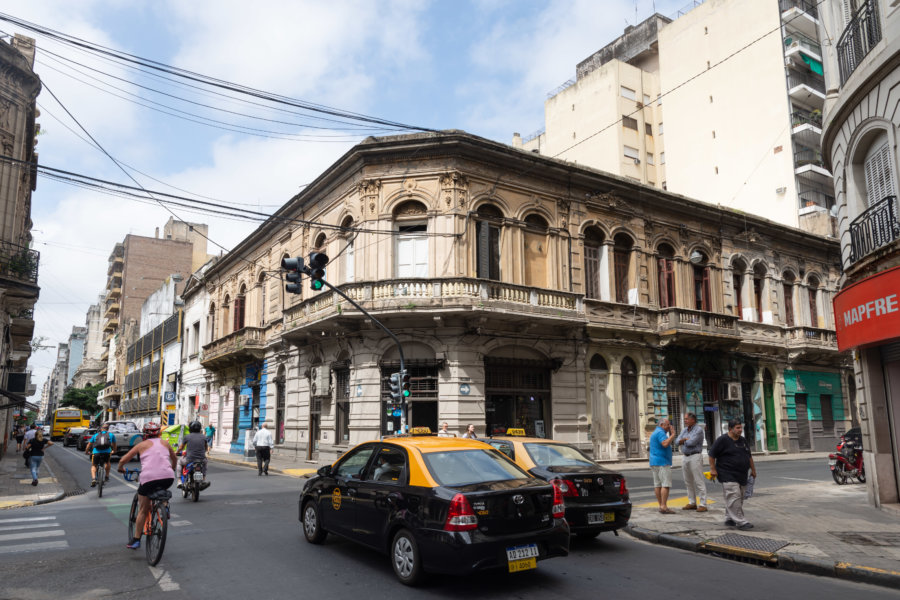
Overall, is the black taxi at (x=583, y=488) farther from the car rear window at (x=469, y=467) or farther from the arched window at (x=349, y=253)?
the arched window at (x=349, y=253)

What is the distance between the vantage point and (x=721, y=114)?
123ft

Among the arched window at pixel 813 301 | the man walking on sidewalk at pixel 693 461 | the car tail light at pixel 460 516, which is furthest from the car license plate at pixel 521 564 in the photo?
the arched window at pixel 813 301

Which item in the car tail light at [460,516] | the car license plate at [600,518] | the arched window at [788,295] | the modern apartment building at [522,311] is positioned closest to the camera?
the car tail light at [460,516]

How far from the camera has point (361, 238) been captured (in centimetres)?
2278

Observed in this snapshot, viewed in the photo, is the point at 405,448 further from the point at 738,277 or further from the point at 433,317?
the point at 738,277

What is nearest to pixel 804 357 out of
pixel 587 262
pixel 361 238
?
pixel 587 262

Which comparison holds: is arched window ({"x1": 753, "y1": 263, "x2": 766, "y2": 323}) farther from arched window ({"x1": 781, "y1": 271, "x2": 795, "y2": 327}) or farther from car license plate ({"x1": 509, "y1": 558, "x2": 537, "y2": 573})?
car license plate ({"x1": 509, "y1": 558, "x2": 537, "y2": 573})

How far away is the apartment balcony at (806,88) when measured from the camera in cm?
3434

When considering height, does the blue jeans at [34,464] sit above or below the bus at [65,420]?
below

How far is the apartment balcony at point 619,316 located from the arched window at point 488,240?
385 cm

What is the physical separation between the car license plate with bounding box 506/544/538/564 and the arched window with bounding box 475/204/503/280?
1560 cm

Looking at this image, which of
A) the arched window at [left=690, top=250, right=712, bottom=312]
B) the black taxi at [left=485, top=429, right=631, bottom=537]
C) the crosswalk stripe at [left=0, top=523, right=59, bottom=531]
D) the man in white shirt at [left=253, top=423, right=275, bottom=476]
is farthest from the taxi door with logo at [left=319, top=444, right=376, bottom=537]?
the arched window at [left=690, top=250, right=712, bottom=312]

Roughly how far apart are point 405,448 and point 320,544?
2416 millimetres

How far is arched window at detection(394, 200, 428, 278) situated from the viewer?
72.4 feet
